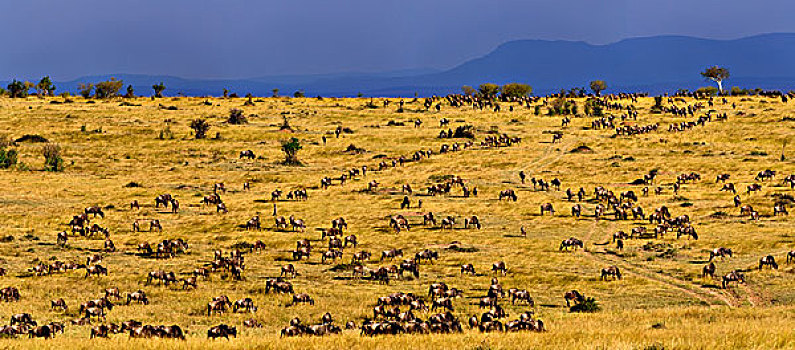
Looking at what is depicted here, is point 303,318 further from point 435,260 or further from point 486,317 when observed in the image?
point 435,260

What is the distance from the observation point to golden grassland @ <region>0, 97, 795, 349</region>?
911 inches

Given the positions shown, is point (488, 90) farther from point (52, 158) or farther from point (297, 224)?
point (297, 224)

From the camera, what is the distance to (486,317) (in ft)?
75.5

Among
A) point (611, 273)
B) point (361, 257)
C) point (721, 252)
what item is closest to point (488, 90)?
point (721, 252)

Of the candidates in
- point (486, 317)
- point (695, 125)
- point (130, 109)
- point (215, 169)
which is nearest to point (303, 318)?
point (486, 317)

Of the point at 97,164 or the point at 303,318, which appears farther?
the point at 97,164

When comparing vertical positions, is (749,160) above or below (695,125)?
below

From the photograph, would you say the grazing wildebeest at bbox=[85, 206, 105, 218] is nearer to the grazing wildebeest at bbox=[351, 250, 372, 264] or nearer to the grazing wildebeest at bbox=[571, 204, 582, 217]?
the grazing wildebeest at bbox=[351, 250, 372, 264]

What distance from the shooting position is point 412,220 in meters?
46.8

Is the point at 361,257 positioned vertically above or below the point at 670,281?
above

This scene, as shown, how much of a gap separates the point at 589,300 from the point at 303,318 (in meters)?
9.96

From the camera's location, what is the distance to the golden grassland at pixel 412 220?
23141 mm

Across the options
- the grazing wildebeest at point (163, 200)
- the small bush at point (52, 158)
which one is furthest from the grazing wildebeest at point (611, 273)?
the small bush at point (52, 158)

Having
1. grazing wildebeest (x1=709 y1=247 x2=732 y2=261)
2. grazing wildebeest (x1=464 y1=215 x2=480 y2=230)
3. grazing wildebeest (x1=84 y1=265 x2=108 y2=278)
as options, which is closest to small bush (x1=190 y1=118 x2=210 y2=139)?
grazing wildebeest (x1=464 y1=215 x2=480 y2=230)
